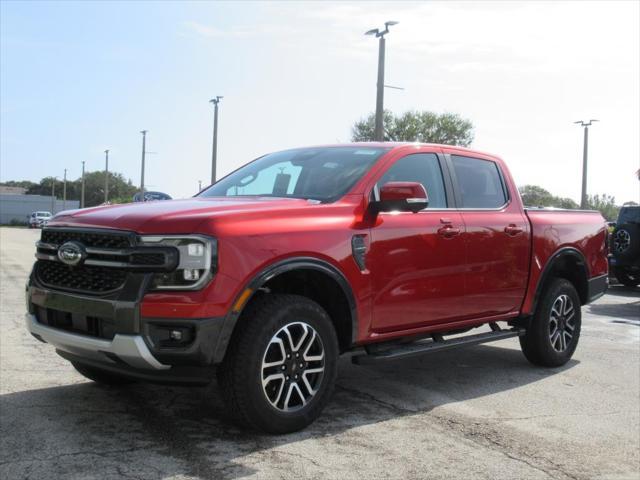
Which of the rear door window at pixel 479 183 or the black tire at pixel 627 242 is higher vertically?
the rear door window at pixel 479 183

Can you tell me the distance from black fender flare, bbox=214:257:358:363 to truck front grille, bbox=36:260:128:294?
642mm

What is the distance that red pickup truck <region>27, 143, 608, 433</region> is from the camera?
13.1 feet

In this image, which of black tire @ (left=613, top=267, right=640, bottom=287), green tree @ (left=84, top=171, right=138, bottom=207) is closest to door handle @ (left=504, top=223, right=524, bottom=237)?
black tire @ (left=613, top=267, right=640, bottom=287)

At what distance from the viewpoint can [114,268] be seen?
410cm

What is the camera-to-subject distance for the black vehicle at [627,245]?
1480cm

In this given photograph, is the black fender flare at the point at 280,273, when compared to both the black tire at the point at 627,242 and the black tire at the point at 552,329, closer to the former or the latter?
the black tire at the point at 552,329

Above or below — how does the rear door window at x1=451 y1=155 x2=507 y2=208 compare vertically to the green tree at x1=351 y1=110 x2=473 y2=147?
below

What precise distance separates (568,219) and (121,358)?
4590 millimetres

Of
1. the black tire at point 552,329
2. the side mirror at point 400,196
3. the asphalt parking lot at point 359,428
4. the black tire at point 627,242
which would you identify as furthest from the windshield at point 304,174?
the black tire at point 627,242

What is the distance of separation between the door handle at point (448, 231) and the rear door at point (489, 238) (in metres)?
0.16

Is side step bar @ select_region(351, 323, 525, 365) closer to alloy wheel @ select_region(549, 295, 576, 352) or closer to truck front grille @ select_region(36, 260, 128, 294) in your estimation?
alloy wheel @ select_region(549, 295, 576, 352)

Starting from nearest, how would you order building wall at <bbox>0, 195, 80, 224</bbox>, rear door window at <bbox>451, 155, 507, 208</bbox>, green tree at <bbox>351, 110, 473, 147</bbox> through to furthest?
rear door window at <bbox>451, 155, 507, 208</bbox> < green tree at <bbox>351, 110, 473, 147</bbox> < building wall at <bbox>0, 195, 80, 224</bbox>

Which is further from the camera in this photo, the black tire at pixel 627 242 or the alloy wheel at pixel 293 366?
the black tire at pixel 627 242

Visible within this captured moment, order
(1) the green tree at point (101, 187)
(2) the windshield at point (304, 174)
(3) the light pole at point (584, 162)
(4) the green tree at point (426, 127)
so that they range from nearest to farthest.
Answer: (2) the windshield at point (304, 174) < (3) the light pole at point (584, 162) < (4) the green tree at point (426, 127) < (1) the green tree at point (101, 187)
